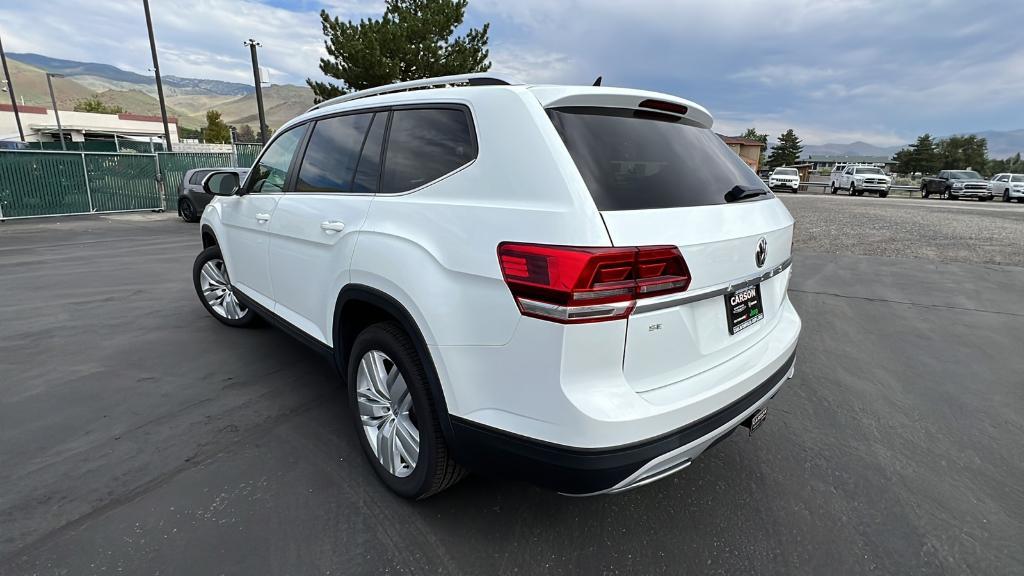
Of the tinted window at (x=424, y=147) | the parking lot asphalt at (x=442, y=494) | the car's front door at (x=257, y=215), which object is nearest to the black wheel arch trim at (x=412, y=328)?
the tinted window at (x=424, y=147)

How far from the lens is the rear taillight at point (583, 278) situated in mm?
1575

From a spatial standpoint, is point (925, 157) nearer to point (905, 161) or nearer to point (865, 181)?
point (905, 161)

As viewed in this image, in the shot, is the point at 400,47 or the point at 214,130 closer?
the point at 400,47

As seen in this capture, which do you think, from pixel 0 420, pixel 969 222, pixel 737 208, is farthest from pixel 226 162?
pixel 969 222

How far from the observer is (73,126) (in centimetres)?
5403

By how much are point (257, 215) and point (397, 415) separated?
6.67 ft

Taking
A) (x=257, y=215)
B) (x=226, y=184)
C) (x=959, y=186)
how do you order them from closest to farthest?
1. (x=257, y=215)
2. (x=226, y=184)
3. (x=959, y=186)

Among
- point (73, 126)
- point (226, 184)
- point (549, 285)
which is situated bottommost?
point (549, 285)

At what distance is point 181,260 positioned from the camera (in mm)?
8367

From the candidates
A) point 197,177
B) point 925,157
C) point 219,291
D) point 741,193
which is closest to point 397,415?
point 741,193

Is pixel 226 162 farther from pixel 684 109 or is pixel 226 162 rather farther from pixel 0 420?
pixel 684 109

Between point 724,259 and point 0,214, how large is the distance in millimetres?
18201

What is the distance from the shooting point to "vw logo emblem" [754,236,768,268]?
210 centimetres

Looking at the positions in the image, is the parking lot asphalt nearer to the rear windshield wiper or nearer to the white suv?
the white suv
